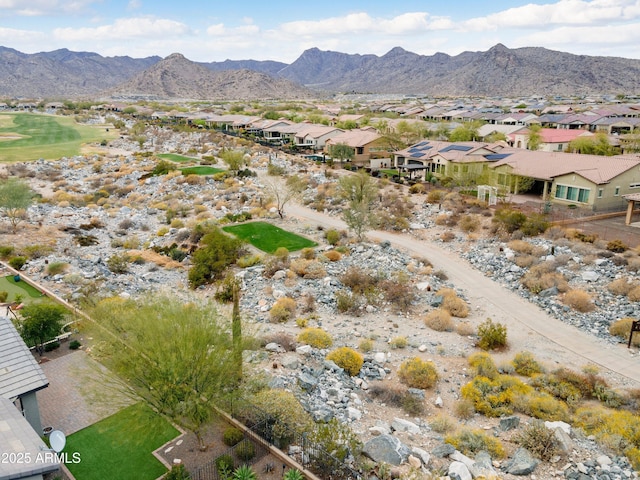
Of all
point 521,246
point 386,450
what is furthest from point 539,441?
point 521,246

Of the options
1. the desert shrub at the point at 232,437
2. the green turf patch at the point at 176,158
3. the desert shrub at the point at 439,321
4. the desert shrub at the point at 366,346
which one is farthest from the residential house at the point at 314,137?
the desert shrub at the point at 232,437

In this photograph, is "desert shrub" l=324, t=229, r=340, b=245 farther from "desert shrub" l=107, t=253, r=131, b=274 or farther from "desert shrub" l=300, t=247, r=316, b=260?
"desert shrub" l=107, t=253, r=131, b=274

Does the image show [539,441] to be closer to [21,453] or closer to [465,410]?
[465,410]

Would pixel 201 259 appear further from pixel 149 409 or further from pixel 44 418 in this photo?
pixel 149 409

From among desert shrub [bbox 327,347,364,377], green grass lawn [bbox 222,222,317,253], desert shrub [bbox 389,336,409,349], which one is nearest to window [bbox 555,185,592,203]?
green grass lawn [bbox 222,222,317,253]

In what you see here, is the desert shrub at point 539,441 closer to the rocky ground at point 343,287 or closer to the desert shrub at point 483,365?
the rocky ground at point 343,287

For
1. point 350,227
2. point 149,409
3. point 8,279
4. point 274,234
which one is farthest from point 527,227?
point 8,279

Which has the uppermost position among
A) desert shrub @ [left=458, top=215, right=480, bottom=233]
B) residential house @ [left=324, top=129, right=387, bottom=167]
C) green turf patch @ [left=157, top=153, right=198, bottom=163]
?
residential house @ [left=324, top=129, right=387, bottom=167]
